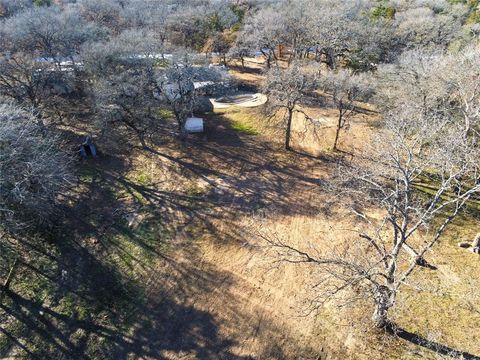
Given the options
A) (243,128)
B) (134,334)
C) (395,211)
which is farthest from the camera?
(243,128)

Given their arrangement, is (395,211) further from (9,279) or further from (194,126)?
(9,279)

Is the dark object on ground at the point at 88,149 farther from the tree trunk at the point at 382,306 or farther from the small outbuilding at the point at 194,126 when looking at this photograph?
the tree trunk at the point at 382,306

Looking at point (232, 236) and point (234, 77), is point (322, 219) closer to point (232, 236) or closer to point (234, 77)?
point (232, 236)

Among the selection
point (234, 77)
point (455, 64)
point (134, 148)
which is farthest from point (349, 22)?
point (134, 148)

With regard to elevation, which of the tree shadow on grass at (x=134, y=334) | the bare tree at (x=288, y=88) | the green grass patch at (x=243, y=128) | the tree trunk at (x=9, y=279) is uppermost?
the bare tree at (x=288, y=88)

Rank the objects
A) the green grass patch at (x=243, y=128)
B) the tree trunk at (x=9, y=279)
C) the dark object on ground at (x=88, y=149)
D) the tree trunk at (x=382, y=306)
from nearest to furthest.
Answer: the tree trunk at (x=382, y=306)
the tree trunk at (x=9, y=279)
the dark object on ground at (x=88, y=149)
the green grass patch at (x=243, y=128)

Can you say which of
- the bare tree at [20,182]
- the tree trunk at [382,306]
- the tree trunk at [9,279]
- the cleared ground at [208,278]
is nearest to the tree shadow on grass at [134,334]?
the cleared ground at [208,278]

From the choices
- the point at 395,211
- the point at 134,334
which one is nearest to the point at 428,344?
the point at 395,211
